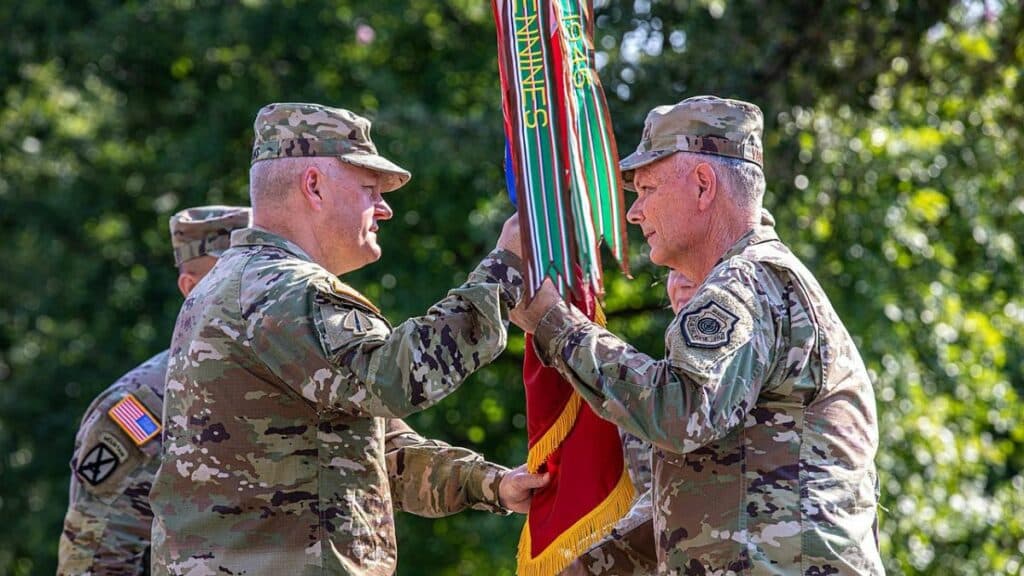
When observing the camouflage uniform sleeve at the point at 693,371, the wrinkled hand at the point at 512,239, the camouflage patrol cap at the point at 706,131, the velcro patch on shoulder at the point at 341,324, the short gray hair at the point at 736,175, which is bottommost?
the camouflage uniform sleeve at the point at 693,371

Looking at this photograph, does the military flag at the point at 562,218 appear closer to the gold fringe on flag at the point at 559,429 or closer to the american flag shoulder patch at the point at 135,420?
the gold fringe on flag at the point at 559,429

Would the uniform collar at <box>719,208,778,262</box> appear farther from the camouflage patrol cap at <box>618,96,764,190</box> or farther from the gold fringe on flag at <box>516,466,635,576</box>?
the gold fringe on flag at <box>516,466,635,576</box>

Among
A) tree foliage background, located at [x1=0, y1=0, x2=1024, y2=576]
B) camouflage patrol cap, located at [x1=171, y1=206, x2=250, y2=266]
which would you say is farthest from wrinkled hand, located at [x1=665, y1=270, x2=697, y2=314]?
tree foliage background, located at [x1=0, y1=0, x2=1024, y2=576]

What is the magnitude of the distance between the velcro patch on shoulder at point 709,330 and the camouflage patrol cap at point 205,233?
303 cm

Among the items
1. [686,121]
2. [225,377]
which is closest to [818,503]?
[686,121]

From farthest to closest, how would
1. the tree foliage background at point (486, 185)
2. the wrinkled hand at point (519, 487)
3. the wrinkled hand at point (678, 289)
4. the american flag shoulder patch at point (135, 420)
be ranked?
the tree foliage background at point (486, 185) → the american flag shoulder patch at point (135, 420) → the wrinkled hand at point (678, 289) → the wrinkled hand at point (519, 487)

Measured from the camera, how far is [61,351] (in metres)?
15.5

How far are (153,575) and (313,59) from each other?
10.1 meters

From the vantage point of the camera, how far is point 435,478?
534 centimetres

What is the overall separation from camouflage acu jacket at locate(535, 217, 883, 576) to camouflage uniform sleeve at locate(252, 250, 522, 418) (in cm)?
18

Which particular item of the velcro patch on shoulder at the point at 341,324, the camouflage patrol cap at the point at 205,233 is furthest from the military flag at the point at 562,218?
Answer: the camouflage patrol cap at the point at 205,233

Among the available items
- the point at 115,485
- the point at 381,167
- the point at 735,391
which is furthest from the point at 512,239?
the point at 115,485

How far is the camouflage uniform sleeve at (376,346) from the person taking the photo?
4305mm

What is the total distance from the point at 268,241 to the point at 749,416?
58.6 inches
